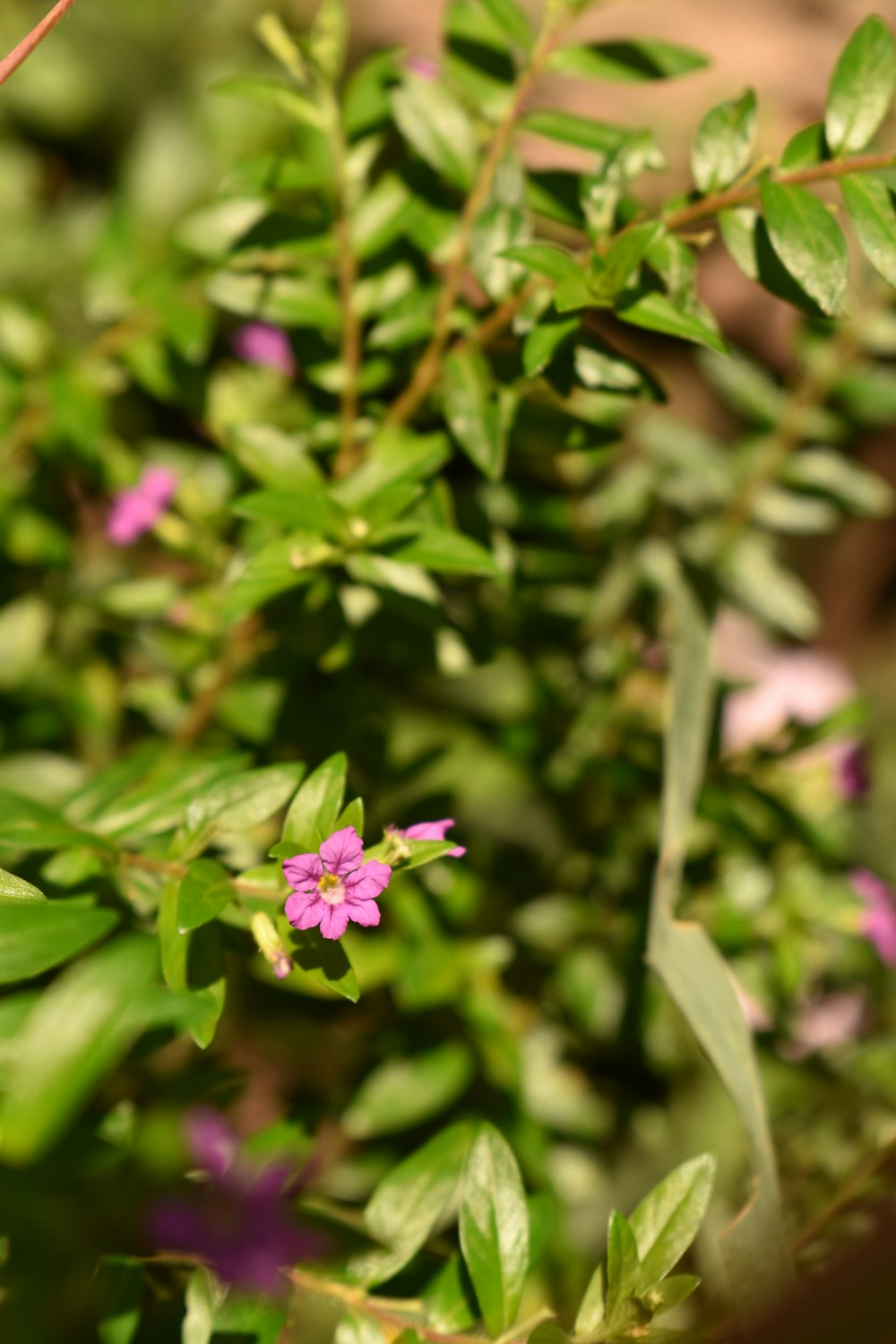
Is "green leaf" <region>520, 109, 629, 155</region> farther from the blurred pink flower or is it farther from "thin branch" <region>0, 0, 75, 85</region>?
the blurred pink flower

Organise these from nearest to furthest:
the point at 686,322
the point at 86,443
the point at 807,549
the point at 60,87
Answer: the point at 686,322
the point at 86,443
the point at 60,87
the point at 807,549

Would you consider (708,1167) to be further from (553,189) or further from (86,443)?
(86,443)

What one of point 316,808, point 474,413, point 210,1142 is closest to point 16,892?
point 316,808

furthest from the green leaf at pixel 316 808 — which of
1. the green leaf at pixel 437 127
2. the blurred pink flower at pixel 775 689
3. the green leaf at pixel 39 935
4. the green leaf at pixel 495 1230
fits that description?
the blurred pink flower at pixel 775 689

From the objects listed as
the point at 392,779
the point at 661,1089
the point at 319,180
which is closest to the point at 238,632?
the point at 392,779

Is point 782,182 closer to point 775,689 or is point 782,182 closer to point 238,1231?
point 238,1231

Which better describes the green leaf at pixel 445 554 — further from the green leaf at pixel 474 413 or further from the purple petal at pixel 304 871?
the purple petal at pixel 304 871
